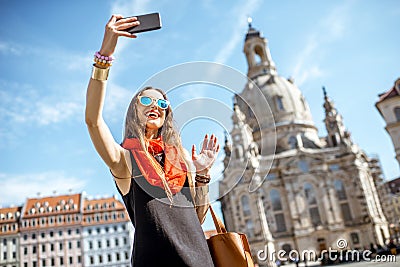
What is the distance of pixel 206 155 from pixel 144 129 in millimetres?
575

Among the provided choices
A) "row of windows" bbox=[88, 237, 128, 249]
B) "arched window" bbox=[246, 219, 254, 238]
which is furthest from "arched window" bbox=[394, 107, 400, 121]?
"row of windows" bbox=[88, 237, 128, 249]

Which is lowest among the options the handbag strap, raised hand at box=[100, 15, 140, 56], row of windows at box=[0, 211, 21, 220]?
the handbag strap

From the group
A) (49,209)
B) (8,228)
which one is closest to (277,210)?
(49,209)

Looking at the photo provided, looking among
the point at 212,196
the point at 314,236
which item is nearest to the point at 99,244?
the point at 314,236

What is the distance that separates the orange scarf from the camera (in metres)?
2.65

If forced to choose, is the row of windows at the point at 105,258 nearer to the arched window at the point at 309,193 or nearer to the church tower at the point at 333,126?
the arched window at the point at 309,193

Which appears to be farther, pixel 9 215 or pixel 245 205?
pixel 9 215

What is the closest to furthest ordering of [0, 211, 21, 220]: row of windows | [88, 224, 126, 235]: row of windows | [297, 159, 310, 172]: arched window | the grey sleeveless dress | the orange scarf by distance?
the grey sleeveless dress < the orange scarf < [297, 159, 310, 172]: arched window < [0, 211, 21, 220]: row of windows < [88, 224, 126, 235]: row of windows

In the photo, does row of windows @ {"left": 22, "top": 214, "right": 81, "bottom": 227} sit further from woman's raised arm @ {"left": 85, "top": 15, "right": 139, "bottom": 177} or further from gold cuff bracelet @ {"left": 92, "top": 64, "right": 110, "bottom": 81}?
gold cuff bracelet @ {"left": 92, "top": 64, "right": 110, "bottom": 81}

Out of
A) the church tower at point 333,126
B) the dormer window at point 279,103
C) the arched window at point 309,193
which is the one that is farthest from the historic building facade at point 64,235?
the church tower at point 333,126

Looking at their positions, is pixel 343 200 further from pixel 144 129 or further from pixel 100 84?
pixel 100 84

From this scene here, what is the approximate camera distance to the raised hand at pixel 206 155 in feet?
10.0

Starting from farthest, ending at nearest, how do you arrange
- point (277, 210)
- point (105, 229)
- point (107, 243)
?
point (105, 229) → point (107, 243) → point (277, 210)

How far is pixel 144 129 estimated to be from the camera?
9.64ft
